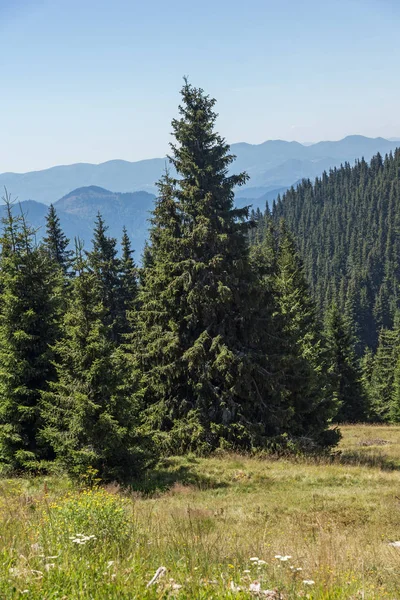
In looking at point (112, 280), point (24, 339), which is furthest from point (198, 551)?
point (112, 280)

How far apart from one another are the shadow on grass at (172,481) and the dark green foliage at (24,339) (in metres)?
3.65

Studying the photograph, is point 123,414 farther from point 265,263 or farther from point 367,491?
point 265,263

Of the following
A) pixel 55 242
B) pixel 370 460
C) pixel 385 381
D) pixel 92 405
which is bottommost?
pixel 385 381

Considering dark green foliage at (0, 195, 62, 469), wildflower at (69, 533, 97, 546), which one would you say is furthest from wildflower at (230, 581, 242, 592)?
dark green foliage at (0, 195, 62, 469)

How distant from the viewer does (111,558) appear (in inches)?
175

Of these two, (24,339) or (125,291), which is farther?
(125,291)

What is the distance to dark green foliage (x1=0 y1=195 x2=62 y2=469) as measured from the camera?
47.5ft

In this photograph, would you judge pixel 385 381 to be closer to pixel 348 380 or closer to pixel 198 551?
pixel 348 380

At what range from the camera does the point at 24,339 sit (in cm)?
1517

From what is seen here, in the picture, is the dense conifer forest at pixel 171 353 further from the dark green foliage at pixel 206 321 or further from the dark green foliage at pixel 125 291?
the dark green foliage at pixel 125 291

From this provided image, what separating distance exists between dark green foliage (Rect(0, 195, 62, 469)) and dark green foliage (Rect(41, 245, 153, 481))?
1519mm

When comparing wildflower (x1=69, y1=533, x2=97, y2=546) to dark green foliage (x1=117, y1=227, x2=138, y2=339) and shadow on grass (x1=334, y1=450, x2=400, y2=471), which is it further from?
dark green foliage (x1=117, y1=227, x2=138, y2=339)

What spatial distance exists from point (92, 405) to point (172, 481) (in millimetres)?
3674

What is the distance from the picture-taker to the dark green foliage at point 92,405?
12234 millimetres
